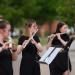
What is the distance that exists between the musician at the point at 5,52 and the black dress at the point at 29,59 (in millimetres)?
1413

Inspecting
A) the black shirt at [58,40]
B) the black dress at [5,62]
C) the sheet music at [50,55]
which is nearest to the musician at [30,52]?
the sheet music at [50,55]

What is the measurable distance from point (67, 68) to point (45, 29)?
239ft

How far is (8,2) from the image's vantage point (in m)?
59.9

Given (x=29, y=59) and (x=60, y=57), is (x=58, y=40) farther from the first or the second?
(x=29, y=59)

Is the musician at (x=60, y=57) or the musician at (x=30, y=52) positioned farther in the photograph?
Answer: the musician at (x=60, y=57)

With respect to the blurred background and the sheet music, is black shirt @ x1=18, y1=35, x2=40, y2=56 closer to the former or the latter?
the sheet music

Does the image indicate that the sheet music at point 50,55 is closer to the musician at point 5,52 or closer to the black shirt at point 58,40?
the musician at point 5,52

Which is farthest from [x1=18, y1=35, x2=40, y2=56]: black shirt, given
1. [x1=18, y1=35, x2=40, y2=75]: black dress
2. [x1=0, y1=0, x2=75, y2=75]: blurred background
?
[x1=0, y1=0, x2=75, y2=75]: blurred background

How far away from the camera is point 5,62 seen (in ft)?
27.9

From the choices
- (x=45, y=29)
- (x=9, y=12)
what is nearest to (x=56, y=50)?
(x=9, y=12)

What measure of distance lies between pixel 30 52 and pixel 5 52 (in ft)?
5.59

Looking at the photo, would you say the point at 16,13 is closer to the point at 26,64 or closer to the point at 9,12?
the point at 9,12

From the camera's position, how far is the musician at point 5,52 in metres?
8.30

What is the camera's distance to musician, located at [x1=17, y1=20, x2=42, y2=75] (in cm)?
982
